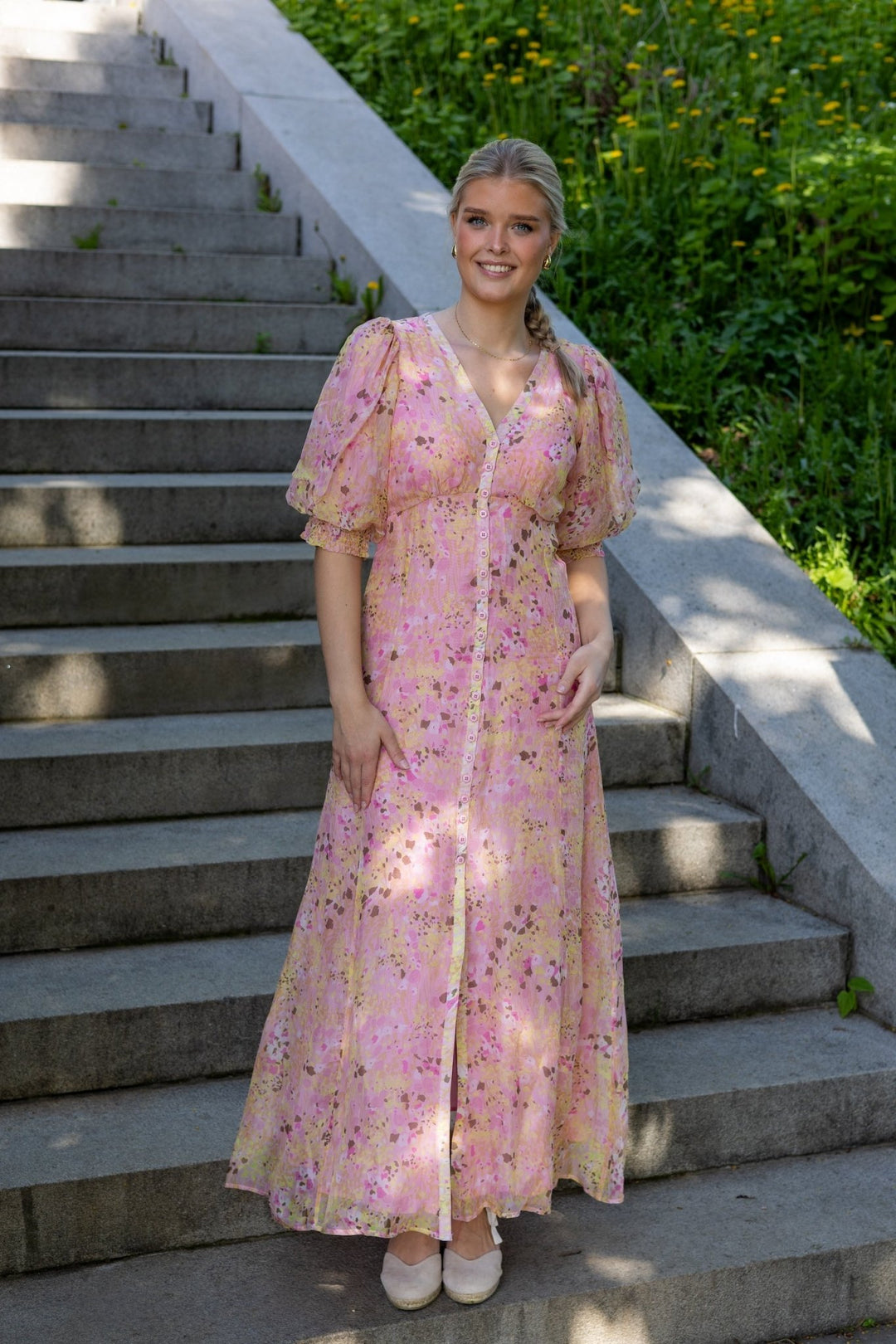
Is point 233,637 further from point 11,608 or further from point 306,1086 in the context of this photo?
point 306,1086

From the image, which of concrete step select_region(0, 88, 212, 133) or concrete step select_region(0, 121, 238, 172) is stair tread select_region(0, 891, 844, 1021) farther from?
concrete step select_region(0, 88, 212, 133)

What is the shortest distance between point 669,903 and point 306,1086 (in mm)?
1525

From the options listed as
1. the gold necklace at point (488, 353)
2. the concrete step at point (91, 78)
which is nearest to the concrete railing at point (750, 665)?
the gold necklace at point (488, 353)

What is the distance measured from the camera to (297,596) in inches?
184

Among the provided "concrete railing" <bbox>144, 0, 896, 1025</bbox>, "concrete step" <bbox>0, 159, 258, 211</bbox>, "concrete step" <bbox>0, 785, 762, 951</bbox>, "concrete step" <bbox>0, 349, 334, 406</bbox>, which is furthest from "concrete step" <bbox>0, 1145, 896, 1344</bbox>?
"concrete step" <bbox>0, 159, 258, 211</bbox>

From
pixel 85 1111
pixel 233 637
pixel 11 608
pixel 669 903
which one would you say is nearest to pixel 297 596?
pixel 233 637

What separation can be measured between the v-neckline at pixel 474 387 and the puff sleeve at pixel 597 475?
13 cm

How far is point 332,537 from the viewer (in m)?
2.62

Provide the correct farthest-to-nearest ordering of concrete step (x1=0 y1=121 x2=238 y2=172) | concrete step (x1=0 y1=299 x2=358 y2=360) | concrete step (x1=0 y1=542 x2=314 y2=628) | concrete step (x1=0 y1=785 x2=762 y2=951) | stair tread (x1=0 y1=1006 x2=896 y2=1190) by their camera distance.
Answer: concrete step (x1=0 y1=121 x2=238 y2=172), concrete step (x1=0 y1=299 x2=358 y2=360), concrete step (x1=0 y1=542 x2=314 y2=628), concrete step (x1=0 y1=785 x2=762 y2=951), stair tread (x1=0 y1=1006 x2=896 y2=1190)

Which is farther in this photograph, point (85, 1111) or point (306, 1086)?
point (85, 1111)

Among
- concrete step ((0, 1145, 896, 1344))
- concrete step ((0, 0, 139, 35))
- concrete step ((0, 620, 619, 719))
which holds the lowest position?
concrete step ((0, 1145, 896, 1344))

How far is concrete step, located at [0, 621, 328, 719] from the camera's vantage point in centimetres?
411

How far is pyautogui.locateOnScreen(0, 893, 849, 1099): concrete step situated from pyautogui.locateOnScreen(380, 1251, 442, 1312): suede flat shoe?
0.72m

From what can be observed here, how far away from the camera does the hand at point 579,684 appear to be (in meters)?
2.68
